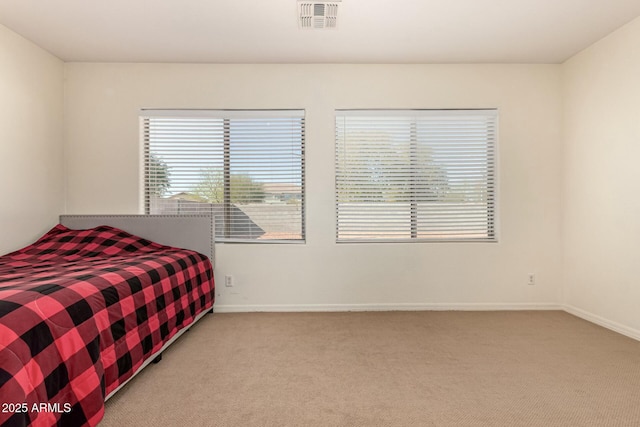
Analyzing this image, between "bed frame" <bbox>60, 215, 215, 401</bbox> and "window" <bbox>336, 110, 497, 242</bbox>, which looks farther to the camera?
"window" <bbox>336, 110, 497, 242</bbox>

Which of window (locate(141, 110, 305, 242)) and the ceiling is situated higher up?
the ceiling

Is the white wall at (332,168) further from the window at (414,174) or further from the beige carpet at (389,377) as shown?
the beige carpet at (389,377)

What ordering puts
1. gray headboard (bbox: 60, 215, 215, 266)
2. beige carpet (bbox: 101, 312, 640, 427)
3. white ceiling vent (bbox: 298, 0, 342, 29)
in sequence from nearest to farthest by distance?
beige carpet (bbox: 101, 312, 640, 427) < white ceiling vent (bbox: 298, 0, 342, 29) < gray headboard (bbox: 60, 215, 215, 266)

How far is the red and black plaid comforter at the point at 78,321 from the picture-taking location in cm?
117

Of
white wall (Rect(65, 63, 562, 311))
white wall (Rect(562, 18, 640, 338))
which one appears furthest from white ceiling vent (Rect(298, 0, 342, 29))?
white wall (Rect(562, 18, 640, 338))

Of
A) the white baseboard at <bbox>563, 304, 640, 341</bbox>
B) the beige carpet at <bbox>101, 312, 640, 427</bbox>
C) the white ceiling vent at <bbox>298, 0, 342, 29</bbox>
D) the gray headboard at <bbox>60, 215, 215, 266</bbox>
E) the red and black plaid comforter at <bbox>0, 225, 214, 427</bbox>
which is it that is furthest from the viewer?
the gray headboard at <bbox>60, 215, 215, 266</bbox>

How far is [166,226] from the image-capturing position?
3260mm

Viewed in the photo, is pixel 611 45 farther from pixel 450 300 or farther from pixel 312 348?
pixel 312 348

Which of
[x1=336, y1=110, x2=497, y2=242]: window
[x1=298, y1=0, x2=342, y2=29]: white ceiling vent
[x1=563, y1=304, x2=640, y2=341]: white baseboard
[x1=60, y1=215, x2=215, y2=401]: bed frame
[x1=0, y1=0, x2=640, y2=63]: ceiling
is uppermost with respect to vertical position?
[x1=0, y1=0, x2=640, y2=63]: ceiling

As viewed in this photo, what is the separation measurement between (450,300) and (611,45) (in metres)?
2.55

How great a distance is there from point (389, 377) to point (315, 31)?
254 cm

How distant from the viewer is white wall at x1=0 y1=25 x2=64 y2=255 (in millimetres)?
2746

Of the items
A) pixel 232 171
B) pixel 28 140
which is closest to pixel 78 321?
pixel 232 171

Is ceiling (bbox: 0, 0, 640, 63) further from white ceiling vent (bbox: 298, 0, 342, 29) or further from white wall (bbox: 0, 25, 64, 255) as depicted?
white wall (bbox: 0, 25, 64, 255)
